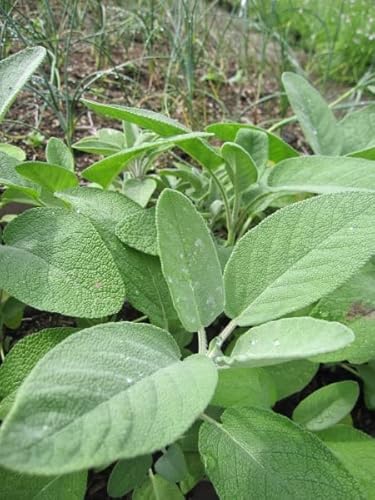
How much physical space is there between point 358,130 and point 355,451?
0.50 meters

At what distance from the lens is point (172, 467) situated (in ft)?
1.88

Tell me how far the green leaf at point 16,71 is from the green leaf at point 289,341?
13.1 inches

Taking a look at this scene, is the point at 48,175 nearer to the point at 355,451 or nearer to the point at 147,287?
the point at 147,287

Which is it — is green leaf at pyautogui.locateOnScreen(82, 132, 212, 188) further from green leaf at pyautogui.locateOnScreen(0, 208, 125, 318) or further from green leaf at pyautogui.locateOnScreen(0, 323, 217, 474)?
green leaf at pyautogui.locateOnScreen(0, 323, 217, 474)

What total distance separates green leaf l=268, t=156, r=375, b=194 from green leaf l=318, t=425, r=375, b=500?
0.88 ft

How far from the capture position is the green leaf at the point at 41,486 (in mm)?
528

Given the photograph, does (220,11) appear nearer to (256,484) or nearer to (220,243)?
(220,243)

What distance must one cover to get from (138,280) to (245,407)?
0.58ft

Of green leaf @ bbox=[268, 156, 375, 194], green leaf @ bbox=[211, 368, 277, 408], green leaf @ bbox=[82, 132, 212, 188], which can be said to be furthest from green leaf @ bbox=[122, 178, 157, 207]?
green leaf @ bbox=[211, 368, 277, 408]

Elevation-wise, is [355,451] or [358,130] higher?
[358,130]

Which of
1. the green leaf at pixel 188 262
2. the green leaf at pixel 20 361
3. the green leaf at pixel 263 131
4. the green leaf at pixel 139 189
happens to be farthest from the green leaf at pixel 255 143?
the green leaf at pixel 20 361

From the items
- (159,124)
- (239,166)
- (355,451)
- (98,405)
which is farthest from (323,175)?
(98,405)

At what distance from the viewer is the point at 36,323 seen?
0.79 m

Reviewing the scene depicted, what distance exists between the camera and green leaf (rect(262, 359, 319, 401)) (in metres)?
0.67
